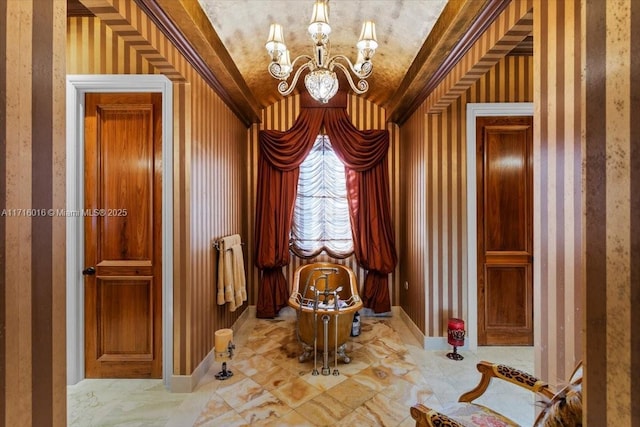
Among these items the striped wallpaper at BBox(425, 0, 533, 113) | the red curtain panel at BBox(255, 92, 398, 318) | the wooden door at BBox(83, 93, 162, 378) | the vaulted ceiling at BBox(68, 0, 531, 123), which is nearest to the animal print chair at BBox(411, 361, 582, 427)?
the striped wallpaper at BBox(425, 0, 533, 113)

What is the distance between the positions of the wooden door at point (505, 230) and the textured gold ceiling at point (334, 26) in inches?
48.8

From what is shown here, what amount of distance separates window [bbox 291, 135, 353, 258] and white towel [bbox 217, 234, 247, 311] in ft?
3.63

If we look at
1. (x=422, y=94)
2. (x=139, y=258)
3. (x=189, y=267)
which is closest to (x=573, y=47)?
(x=422, y=94)

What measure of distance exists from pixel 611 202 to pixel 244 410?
7.99ft

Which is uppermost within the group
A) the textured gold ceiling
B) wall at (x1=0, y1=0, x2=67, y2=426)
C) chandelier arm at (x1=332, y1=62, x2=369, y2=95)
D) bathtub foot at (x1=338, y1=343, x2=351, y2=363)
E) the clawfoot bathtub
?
the textured gold ceiling

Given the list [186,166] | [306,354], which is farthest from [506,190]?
[186,166]

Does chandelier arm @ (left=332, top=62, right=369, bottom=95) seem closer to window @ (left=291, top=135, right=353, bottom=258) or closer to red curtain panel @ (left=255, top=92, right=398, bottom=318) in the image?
red curtain panel @ (left=255, top=92, right=398, bottom=318)

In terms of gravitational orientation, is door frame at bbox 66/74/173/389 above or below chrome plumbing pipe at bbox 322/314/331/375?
above

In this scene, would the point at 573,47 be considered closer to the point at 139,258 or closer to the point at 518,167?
the point at 518,167

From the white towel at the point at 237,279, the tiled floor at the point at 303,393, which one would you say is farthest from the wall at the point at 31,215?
the white towel at the point at 237,279

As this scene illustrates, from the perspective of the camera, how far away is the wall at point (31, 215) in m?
0.85

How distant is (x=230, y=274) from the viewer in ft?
10.3

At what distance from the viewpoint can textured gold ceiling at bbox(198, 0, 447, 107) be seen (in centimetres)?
233

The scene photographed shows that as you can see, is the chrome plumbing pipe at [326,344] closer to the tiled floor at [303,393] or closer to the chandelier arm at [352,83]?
the tiled floor at [303,393]
